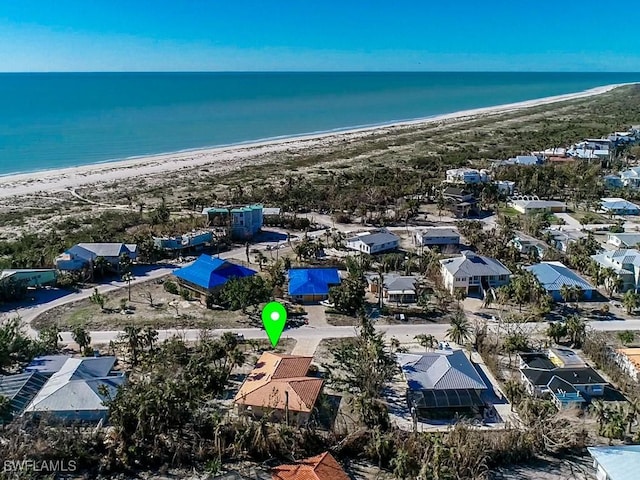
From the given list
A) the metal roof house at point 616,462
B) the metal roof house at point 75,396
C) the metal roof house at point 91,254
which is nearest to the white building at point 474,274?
the metal roof house at point 616,462

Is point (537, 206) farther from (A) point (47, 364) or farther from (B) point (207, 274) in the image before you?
(A) point (47, 364)

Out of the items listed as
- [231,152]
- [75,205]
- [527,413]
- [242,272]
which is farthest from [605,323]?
[231,152]

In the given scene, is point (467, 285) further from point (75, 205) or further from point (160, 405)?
point (75, 205)

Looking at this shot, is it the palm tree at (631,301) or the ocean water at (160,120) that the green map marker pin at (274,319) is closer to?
the palm tree at (631,301)

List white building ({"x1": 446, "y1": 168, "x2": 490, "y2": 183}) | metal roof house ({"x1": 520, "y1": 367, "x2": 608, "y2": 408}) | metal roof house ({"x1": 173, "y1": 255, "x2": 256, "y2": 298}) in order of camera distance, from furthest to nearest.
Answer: white building ({"x1": 446, "y1": 168, "x2": 490, "y2": 183}) < metal roof house ({"x1": 173, "y1": 255, "x2": 256, "y2": 298}) < metal roof house ({"x1": 520, "y1": 367, "x2": 608, "y2": 408})

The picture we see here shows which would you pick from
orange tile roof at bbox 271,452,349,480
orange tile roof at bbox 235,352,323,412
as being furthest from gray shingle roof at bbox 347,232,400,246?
orange tile roof at bbox 271,452,349,480

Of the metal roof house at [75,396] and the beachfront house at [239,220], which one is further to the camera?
the beachfront house at [239,220]

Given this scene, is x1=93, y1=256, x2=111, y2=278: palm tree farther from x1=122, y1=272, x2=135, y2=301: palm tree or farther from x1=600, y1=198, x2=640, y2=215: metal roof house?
x1=600, y1=198, x2=640, y2=215: metal roof house

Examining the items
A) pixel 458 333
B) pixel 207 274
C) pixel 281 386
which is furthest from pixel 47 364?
pixel 458 333
